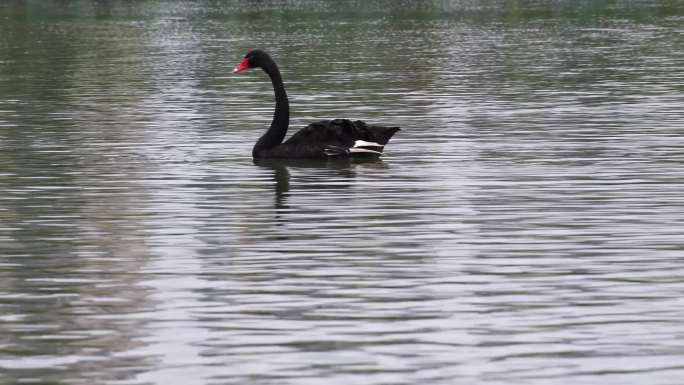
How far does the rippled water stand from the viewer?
512 inches

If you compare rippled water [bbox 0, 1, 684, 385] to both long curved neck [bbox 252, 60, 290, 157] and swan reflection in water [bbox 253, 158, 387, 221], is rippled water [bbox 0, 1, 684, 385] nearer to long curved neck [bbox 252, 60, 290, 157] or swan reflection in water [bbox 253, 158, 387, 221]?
swan reflection in water [bbox 253, 158, 387, 221]

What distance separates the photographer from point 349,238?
18.9m

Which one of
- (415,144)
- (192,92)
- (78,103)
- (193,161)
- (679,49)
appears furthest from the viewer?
(679,49)

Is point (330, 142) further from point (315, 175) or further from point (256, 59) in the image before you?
point (256, 59)

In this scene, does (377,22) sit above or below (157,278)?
below

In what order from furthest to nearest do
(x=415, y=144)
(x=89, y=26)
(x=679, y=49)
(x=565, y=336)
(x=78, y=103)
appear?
(x=89, y=26) → (x=679, y=49) → (x=78, y=103) → (x=415, y=144) → (x=565, y=336)

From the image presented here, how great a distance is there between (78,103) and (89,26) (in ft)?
204

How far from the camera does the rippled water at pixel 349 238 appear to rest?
42.6 feet

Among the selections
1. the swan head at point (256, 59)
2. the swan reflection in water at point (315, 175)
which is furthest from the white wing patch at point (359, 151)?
the swan head at point (256, 59)

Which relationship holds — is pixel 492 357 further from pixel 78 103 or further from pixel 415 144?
pixel 78 103

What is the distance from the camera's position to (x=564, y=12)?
116 metres

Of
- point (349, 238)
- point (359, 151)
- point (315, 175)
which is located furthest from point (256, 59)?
point (349, 238)

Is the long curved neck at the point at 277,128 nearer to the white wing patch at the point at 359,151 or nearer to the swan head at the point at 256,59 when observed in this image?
Result: the swan head at the point at 256,59

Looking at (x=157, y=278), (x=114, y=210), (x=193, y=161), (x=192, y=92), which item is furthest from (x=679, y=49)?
(x=157, y=278)
